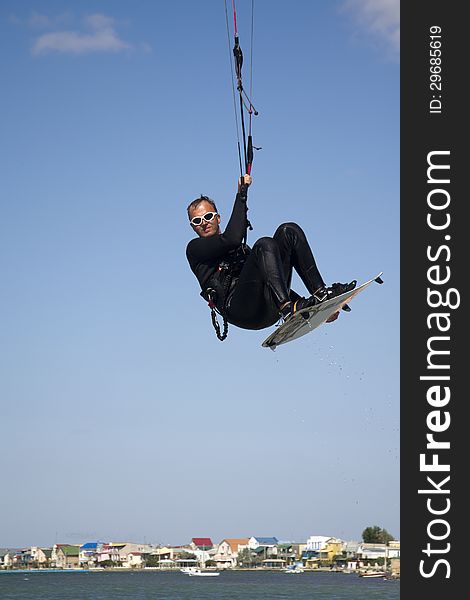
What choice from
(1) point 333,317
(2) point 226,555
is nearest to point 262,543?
(2) point 226,555

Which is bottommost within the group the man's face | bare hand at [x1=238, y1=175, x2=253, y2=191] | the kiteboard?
the kiteboard

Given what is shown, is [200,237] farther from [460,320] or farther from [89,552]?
[89,552]

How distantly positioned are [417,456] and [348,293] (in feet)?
6.09

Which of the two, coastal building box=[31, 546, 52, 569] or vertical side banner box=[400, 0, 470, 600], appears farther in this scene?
coastal building box=[31, 546, 52, 569]

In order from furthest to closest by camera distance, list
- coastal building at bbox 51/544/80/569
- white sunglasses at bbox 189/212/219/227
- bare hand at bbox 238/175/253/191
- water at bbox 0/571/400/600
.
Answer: coastal building at bbox 51/544/80/569 < water at bbox 0/571/400/600 < white sunglasses at bbox 189/212/219/227 < bare hand at bbox 238/175/253/191

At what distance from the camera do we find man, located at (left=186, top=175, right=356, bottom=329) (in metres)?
10.8

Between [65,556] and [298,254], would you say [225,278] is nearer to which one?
[298,254]

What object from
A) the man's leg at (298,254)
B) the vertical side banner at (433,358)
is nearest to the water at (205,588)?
the vertical side banner at (433,358)

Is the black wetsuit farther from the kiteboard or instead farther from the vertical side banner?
the vertical side banner

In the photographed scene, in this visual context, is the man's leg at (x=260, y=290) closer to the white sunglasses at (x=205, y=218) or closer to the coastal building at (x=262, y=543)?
the white sunglasses at (x=205, y=218)

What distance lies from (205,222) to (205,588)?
113 metres

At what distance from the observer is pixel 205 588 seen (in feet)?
394

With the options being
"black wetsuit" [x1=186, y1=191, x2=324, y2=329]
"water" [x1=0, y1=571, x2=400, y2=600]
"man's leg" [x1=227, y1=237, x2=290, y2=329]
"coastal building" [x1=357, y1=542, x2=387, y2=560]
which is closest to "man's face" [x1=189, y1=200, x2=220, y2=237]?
"black wetsuit" [x1=186, y1=191, x2=324, y2=329]

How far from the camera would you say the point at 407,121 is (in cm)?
1227
